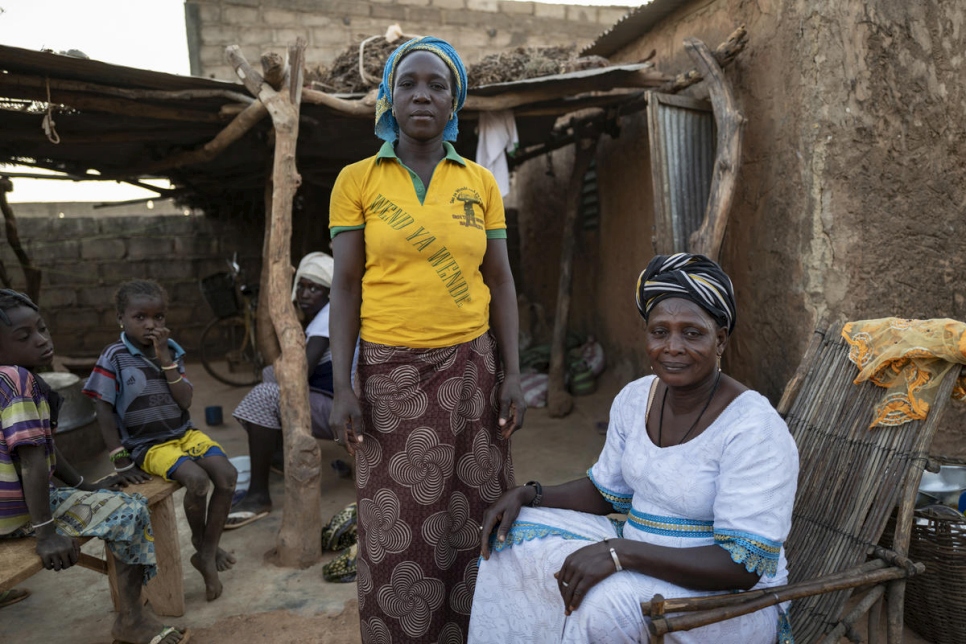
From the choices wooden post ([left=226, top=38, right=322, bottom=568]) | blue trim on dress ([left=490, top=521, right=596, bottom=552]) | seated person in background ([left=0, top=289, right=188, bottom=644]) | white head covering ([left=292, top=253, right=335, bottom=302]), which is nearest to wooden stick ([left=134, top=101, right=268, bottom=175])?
wooden post ([left=226, top=38, right=322, bottom=568])

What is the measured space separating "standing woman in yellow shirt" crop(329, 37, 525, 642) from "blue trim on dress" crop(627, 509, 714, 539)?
537 mm

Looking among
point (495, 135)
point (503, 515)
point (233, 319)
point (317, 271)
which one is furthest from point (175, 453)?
Result: point (233, 319)

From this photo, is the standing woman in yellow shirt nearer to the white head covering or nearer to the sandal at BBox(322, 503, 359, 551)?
the sandal at BBox(322, 503, 359, 551)

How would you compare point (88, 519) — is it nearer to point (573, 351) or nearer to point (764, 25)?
point (764, 25)

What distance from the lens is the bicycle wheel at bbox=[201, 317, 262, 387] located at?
25.4 ft

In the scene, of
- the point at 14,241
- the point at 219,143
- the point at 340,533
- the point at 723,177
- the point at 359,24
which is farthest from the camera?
the point at 359,24

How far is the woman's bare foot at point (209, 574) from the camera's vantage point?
9.85 feet

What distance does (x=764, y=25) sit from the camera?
371 centimetres

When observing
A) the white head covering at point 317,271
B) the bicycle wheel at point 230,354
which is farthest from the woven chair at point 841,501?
the bicycle wheel at point 230,354

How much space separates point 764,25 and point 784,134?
647mm

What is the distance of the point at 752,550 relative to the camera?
4.94 ft

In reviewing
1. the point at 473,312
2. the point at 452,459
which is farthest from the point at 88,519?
the point at 473,312

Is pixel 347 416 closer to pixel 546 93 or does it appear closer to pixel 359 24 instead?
pixel 546 93

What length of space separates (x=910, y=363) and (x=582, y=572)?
1.29 meters
